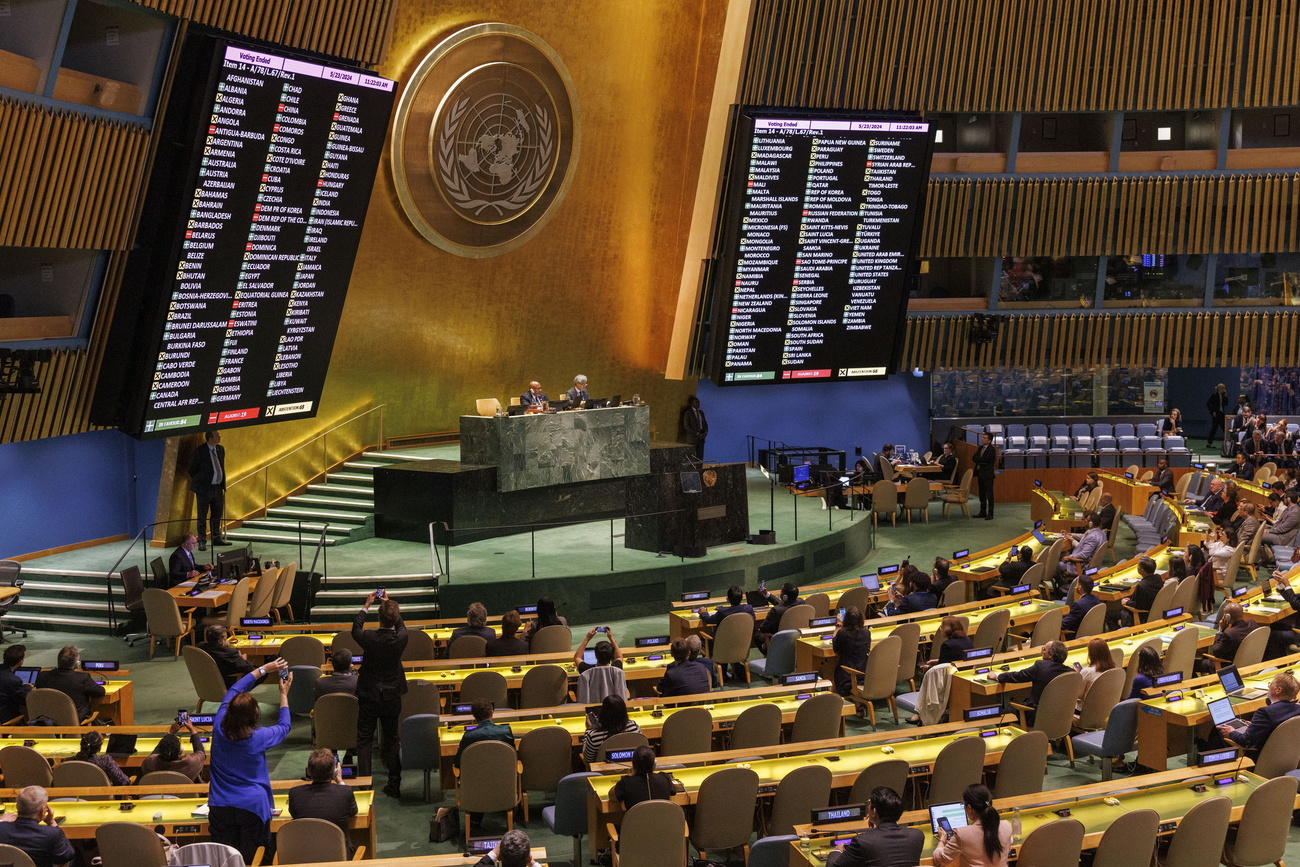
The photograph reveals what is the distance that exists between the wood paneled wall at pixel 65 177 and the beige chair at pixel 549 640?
6149mm

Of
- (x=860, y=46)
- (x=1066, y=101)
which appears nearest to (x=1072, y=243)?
(x=1066, y=101)

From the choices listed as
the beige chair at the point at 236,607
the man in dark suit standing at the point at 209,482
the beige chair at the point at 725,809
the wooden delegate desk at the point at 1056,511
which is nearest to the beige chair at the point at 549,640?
the beige chair at the point at 236,607

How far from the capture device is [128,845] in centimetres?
633

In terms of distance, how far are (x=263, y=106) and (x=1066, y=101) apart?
1481 cm

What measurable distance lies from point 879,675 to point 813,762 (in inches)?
111

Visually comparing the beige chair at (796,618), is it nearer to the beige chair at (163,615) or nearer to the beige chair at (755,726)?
the beige chair at (755,726)

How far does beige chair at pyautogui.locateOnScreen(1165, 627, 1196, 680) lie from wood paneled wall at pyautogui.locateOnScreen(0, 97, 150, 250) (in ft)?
35.1

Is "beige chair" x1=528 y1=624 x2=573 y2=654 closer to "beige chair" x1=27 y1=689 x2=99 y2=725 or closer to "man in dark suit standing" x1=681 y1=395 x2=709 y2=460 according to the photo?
"beige chair" x1=27 y1=689 x2=99 y2=725

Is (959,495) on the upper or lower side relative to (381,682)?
upper

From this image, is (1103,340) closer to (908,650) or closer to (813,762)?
(908,650)

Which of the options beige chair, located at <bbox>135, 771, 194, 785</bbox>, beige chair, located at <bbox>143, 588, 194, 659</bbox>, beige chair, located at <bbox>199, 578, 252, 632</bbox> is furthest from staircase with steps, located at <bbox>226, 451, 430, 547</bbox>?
beige chair, located at <bbox>135, 771, 194, 785</bbox>

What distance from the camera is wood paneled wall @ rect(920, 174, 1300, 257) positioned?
22766mm

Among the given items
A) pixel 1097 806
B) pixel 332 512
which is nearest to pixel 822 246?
pixel 332 512

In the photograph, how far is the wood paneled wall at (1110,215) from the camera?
2277 cm
